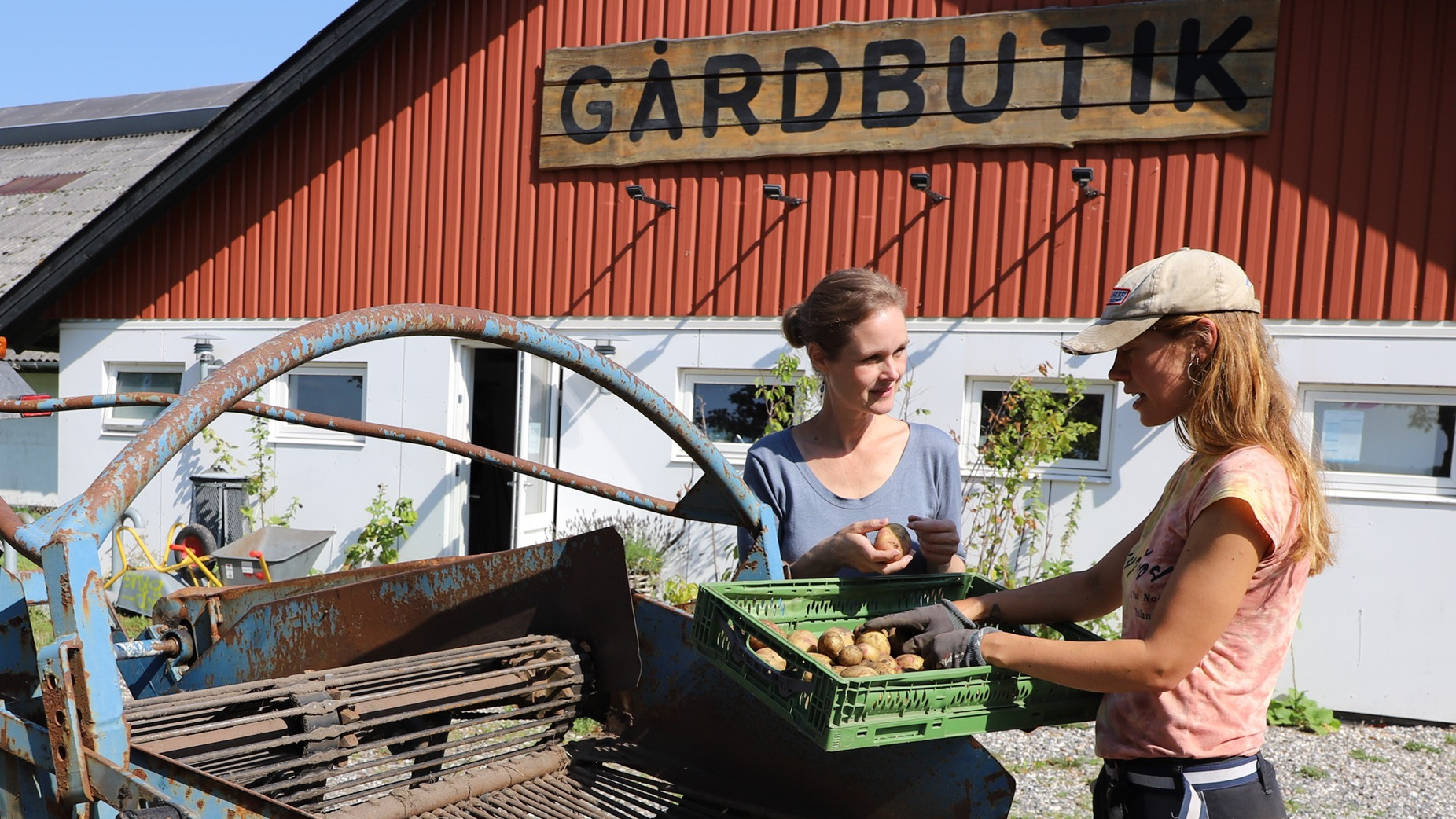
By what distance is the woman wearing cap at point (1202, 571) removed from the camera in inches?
56.8

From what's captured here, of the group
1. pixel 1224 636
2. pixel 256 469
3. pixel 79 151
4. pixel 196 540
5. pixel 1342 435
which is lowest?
pixel 196 540

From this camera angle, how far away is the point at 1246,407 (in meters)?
1.52

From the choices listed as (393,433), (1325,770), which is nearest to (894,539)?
(393,433)

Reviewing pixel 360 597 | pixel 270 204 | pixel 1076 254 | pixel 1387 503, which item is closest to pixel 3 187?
pixel 270 204

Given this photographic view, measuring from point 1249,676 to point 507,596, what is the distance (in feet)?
5.03

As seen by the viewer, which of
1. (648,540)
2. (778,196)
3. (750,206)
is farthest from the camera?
(648,540)

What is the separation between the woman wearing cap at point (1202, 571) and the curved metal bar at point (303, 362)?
80cm

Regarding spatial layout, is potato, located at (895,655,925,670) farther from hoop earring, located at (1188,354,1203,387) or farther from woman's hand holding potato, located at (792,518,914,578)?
hoop earring, located at (1188,354,1203,387)

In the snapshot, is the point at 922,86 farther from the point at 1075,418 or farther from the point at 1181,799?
the point at 1181,799

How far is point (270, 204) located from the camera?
881 cm

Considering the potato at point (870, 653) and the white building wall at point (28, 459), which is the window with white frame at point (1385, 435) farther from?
the white building wall at point (28, 459)

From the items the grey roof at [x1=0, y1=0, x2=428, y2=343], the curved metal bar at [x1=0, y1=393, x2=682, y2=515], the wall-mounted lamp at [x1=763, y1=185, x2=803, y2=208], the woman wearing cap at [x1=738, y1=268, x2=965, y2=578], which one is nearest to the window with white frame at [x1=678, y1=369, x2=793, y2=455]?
the wall-mounted lamp at [x1=763, y1=185, x2=803, y2=208]

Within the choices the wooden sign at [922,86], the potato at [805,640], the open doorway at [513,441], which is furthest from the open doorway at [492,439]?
the potato at [805,640]

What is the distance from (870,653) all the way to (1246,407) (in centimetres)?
68
